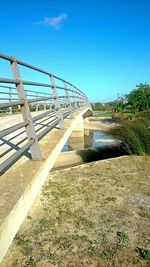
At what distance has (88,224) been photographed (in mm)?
4293

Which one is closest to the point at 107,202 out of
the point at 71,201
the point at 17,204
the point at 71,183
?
the point at 71,201

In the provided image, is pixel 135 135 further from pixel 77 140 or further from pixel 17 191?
pixel 77 140

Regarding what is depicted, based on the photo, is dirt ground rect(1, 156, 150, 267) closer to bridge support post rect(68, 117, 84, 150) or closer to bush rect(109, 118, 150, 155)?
bush rect(109, 118, 150, 155)

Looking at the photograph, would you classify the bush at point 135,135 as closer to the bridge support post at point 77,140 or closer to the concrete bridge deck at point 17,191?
the concrete bridge deck at point 17,191

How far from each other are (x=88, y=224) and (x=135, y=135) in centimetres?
454

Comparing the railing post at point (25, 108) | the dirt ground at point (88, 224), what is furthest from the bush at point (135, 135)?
the railing post at point (25, 108)

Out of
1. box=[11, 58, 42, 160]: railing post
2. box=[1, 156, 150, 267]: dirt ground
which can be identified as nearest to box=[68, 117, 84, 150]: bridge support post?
box=[1, 156, 150, 267]: dirt ground

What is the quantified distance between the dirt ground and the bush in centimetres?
158

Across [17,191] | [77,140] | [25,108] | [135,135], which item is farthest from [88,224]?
[77,140]

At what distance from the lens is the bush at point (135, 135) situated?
792 cm

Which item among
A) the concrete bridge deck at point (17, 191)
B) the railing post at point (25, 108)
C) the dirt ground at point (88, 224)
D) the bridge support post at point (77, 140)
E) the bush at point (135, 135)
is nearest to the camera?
the concrete bridge deck at point (17, 191)

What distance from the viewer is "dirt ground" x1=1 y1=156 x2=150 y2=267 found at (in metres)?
3.55

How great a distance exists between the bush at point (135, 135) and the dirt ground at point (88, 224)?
1.58 m

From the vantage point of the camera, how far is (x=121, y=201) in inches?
197
